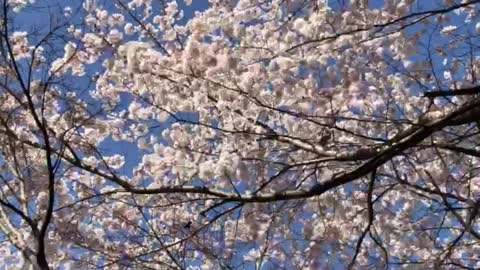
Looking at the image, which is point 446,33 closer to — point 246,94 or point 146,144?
point 246,94

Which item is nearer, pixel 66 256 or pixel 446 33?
pixel 446 33

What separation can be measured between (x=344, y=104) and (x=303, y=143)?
1.63ft

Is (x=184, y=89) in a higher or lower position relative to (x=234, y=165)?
higher

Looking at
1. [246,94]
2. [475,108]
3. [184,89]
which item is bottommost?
[475,108]

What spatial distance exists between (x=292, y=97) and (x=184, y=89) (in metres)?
1.30

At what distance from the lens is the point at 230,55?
511cm

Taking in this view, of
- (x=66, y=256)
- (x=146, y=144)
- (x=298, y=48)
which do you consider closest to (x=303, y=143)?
(x=298, y=48)

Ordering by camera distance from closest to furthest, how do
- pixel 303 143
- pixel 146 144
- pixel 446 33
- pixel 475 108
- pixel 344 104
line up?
pixel 475 108, pixel 344 104, pixel 303 143, pixel 446 33, pixel 146 144

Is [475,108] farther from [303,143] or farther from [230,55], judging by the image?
[230,55]

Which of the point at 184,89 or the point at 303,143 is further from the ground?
the point at 184,89

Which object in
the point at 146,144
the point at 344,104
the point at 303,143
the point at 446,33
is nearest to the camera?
the point at 344,104

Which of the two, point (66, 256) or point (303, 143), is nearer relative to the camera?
point (303, 143)

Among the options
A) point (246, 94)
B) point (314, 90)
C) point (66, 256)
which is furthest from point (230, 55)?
point (66, 256)

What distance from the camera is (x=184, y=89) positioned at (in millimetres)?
5797
